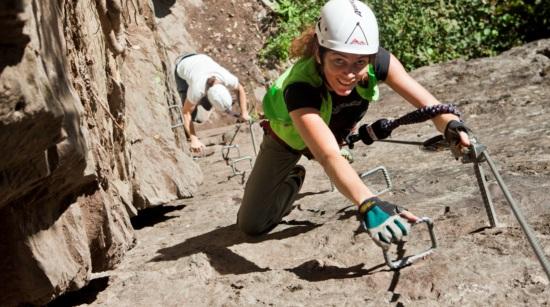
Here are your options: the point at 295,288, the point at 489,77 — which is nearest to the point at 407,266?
the point at 295,288

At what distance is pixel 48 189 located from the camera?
2744 mm

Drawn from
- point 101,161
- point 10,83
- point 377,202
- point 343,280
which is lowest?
point 343,280

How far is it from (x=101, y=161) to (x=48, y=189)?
1035mm

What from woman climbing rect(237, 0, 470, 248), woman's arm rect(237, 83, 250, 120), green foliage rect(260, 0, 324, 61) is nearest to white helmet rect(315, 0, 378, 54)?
woman climbing rect(237, 0, 470, 248)

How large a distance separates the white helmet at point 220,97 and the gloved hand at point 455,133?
387 cm

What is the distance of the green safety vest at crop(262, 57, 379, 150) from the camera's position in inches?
145

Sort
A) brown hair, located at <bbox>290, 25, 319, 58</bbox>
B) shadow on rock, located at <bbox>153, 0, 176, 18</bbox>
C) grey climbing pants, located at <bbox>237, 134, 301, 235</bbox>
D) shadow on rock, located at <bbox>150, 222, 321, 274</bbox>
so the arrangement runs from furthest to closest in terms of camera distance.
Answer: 1. shadow on rock, located at <bbox>153, 0, 176, 18</bbox>
2. grey climbing pants, located at <bbox>237, 134, 301, 235</bbox>
3. shadow on rock, located at <bbox>150, 222, 321, 274</bbox>
4. brown hair, located at <bbox>290, 25, 319, 58</bbox>

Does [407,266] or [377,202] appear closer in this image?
[377,202]

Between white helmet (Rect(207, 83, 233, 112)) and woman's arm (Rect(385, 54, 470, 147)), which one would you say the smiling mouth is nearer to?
woman's arm (Rect(385, 54, 470, 147))

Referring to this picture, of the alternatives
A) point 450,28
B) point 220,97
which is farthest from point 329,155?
point 450,28

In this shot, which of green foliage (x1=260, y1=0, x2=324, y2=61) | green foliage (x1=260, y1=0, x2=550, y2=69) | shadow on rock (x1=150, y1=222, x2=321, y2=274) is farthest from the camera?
green foliage (x1=260, y1=0, x2=324, y2=61)

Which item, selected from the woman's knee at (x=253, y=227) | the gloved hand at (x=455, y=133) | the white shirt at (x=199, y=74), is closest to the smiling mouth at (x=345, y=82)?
the gloved hand at (x=455, y=133)

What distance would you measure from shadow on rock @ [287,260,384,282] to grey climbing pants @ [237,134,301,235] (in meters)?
0.85

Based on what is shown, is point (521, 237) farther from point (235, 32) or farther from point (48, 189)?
point (235, 32)
